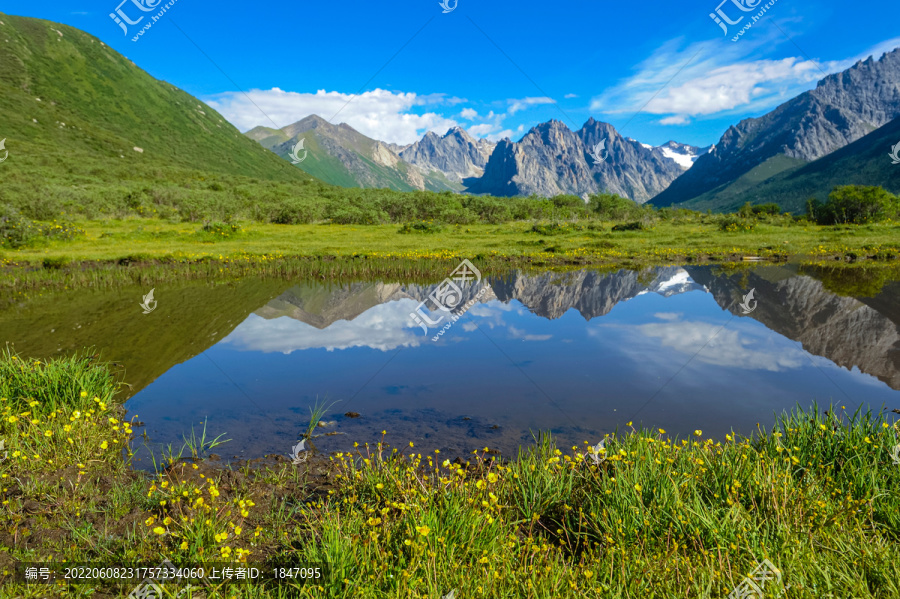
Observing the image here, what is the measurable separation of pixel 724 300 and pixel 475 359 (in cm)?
1389

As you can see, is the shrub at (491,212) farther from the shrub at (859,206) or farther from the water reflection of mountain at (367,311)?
the water reflection of mountain at (367,311)

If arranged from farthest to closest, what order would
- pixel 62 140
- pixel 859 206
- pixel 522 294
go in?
1. pixel 62 140
2. pixel 859 206
3. pixel 522 294

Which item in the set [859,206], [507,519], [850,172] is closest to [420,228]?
[507,519]

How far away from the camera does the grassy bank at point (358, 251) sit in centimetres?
2698

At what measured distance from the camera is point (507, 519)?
4941mm

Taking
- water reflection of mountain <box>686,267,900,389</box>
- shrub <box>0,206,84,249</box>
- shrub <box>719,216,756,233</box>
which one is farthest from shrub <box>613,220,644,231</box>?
shrub <box>0,206,84,249</box>

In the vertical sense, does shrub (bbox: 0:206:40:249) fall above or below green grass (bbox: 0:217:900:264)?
above

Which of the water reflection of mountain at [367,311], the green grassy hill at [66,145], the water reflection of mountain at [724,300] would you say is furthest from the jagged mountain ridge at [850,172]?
the green grassy hill at [66,145]

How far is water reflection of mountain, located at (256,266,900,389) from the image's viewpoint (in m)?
13.0

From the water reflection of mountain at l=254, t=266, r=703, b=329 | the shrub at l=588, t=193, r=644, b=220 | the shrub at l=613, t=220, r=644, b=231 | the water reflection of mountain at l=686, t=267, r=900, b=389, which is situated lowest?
the water reflection of mountain at l=686, t=267, r=900, b=389

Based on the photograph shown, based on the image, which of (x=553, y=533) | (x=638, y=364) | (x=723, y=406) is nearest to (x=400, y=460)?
(x=553, y=533)

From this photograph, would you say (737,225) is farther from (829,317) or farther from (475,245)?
(829,317)

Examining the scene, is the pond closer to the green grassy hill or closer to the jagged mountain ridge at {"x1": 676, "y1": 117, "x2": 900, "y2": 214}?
the green grassy hill

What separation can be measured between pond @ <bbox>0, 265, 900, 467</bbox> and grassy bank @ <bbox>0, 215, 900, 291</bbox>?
5523mm
